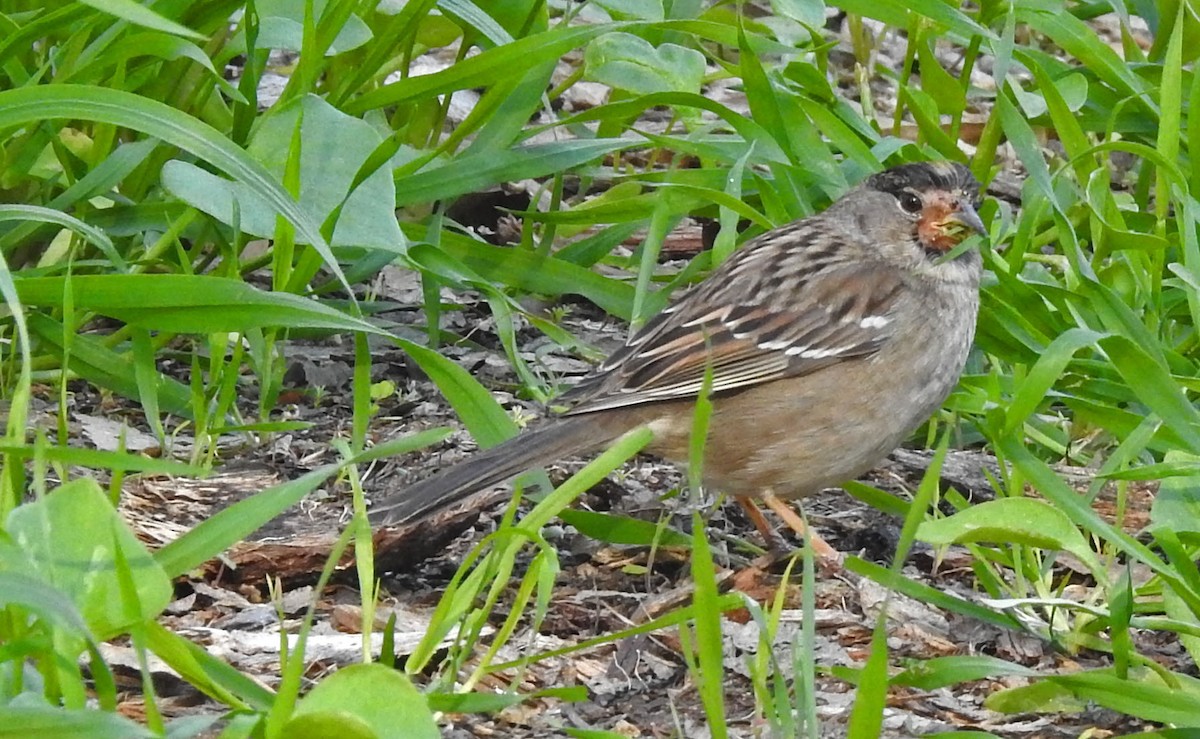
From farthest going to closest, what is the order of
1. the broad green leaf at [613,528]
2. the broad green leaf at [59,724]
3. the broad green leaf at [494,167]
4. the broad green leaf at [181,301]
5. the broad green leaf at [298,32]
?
the broad green leaf at [494,167]
the broad green leaf at [298,32]
the broad green leaf at [613,528]
the broad green leaf at [181,301]
the broad green leaf at [59,724]

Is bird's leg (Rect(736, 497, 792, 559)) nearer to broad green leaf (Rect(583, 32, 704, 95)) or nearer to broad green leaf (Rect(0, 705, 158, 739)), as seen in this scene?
broad green leaf (Rect(583, 32, 704, 95))

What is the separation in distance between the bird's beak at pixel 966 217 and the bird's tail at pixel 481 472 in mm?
1167

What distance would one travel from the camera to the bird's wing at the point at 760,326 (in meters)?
4.01

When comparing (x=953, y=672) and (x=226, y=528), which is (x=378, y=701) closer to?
(x=226, y=528)

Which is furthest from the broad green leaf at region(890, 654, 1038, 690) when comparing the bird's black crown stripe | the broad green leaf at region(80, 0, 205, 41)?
the bird's black crown stripe

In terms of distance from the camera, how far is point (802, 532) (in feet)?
12.5

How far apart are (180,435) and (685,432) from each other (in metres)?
1.13

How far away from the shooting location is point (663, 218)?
4.14 meters

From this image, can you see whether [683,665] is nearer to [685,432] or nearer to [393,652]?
[393,652]

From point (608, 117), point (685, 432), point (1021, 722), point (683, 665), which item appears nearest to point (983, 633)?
point (1021, 722)

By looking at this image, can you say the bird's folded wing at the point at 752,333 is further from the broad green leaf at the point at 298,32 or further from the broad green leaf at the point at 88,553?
the broad green leaf at the point at 88,553

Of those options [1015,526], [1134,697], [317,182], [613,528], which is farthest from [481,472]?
[1134,697]

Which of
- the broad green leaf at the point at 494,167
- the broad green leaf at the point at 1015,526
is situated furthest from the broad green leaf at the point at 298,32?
the broad green leaf at the point at 1015,526

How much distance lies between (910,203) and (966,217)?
0.15 meters
